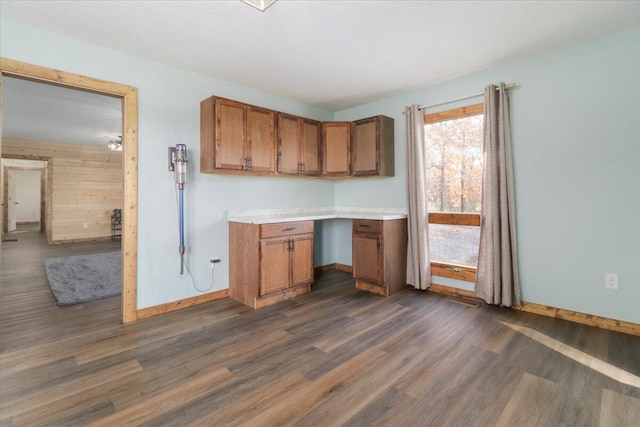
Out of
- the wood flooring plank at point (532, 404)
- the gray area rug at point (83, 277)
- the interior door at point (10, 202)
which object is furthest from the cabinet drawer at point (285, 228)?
the interior door at point (10, 202)

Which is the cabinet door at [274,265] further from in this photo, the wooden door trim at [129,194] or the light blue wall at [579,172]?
the light blue wall at [579,172]

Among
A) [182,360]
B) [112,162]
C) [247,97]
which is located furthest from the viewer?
[112,162]

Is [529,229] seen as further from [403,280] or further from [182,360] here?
[182,360]

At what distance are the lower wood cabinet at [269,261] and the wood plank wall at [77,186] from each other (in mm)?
6251

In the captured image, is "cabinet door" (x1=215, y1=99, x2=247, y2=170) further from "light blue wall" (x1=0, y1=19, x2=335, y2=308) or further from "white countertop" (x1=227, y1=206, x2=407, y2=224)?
"white countertop" (x1=227, y1=206, x2=407, y2=224)

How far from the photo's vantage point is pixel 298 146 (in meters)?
4.05

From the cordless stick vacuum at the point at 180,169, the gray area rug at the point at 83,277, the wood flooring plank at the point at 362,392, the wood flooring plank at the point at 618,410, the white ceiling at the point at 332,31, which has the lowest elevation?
the wood flooring plank at the point at 618,410

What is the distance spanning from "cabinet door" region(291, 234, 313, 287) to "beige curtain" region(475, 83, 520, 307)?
74.4 inches

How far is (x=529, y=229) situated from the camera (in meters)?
3.08

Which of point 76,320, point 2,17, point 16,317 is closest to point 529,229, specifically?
point 76,320

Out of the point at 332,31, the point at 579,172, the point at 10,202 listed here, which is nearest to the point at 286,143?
the point at 332,31

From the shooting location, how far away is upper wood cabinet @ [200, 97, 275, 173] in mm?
3230

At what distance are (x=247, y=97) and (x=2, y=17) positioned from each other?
210 cm

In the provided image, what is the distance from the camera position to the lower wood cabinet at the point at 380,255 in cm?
362
